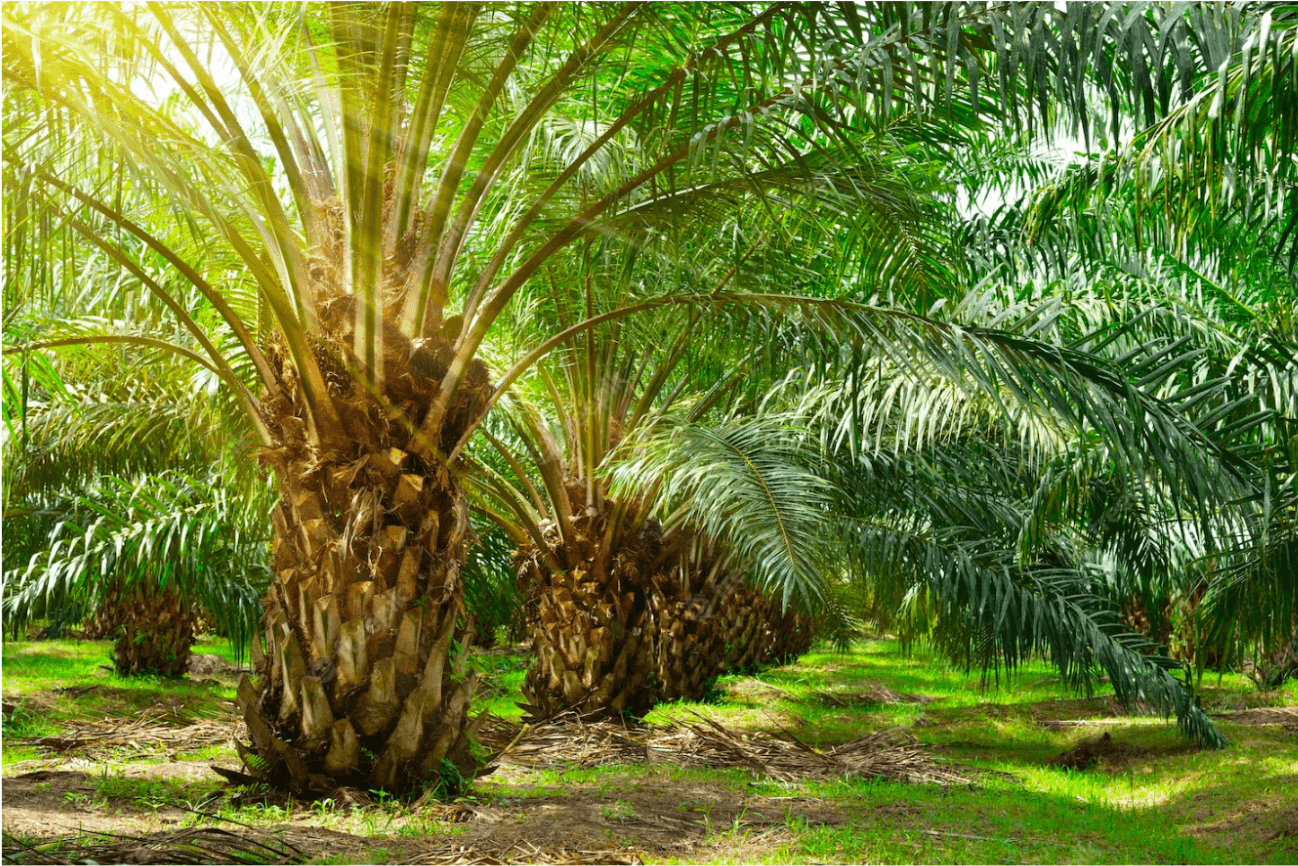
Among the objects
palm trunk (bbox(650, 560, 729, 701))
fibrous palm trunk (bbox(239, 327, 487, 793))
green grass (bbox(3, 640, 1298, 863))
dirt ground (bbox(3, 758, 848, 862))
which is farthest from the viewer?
palm trunk (bbox(650, 560, 729, 701))

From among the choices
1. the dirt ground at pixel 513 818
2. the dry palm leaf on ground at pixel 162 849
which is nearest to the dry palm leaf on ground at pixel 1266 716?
the dirt ground at pixel 513 818

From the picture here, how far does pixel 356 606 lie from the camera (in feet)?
15.1

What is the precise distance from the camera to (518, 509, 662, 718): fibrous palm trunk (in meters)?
7.45

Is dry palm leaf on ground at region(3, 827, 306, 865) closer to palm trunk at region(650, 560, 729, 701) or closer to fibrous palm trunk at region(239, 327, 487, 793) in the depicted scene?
A: fibrous palm trunk at region(239, 327, 487, 793)

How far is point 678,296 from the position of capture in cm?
490

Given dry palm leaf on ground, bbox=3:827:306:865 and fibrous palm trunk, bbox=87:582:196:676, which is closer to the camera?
dry palm leaf on ground, bbox=3:827:306:865

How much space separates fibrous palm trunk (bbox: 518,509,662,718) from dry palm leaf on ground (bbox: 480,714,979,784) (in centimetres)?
23

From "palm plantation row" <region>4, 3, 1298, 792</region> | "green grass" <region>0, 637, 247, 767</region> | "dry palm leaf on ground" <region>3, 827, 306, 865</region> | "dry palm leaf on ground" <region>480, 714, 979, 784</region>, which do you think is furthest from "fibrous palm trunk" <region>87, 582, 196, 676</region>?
"dry palm leaf on ground" <region>3, 827, 306, 865</region>

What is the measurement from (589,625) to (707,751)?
1.26 m

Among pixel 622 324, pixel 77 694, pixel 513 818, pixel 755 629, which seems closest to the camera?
pixel 513 818

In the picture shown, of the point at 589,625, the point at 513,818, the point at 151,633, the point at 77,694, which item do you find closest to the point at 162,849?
the point at 513,818

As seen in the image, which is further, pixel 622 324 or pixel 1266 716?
pixel 1266 716

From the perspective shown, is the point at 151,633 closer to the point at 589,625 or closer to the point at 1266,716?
the point at 589,625

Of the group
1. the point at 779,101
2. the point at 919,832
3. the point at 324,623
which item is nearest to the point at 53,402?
the point at 324,623
